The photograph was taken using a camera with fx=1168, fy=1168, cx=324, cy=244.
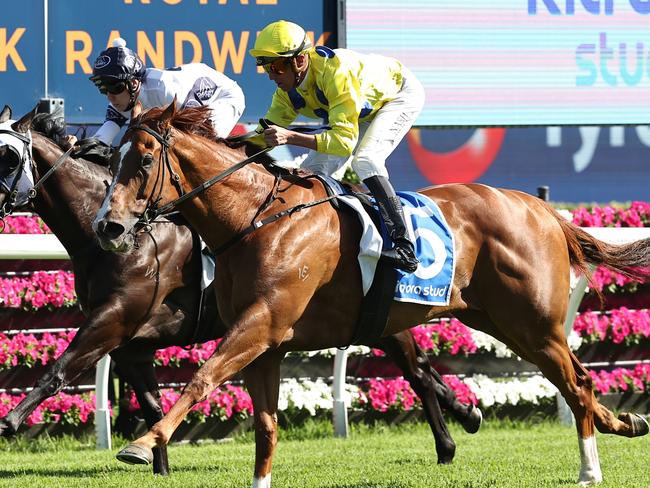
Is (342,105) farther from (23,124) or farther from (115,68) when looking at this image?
(23,124)

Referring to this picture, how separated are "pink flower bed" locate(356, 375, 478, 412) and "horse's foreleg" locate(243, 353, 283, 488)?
9.20 feet

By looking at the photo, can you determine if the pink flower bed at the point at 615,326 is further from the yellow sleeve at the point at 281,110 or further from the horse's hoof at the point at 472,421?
the yellow sleeve at the point at 281,110

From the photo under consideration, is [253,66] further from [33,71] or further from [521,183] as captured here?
[521,183]

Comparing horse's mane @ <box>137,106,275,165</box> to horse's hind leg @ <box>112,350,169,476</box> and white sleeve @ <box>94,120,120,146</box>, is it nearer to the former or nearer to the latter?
white sleeve @ <box>94,120,120,146</box>

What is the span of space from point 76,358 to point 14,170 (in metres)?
0.94

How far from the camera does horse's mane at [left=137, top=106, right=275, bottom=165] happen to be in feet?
14.9

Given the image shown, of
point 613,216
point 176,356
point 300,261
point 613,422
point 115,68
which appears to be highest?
point 115,68

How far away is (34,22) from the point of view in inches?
334

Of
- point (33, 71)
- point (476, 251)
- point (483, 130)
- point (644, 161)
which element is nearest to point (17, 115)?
point (33, 71)

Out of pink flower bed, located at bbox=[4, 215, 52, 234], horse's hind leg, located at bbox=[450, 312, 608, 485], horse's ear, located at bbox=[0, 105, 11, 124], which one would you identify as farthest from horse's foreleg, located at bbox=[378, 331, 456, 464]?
pink flower bed, located at bbox=[4, 215, 52, 234]

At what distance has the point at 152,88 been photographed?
5.77 m

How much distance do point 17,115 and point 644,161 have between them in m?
5.14

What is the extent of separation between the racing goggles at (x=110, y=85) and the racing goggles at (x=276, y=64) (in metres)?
1.03

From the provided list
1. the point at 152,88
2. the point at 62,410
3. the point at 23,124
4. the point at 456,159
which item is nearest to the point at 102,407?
the point at 62,410
